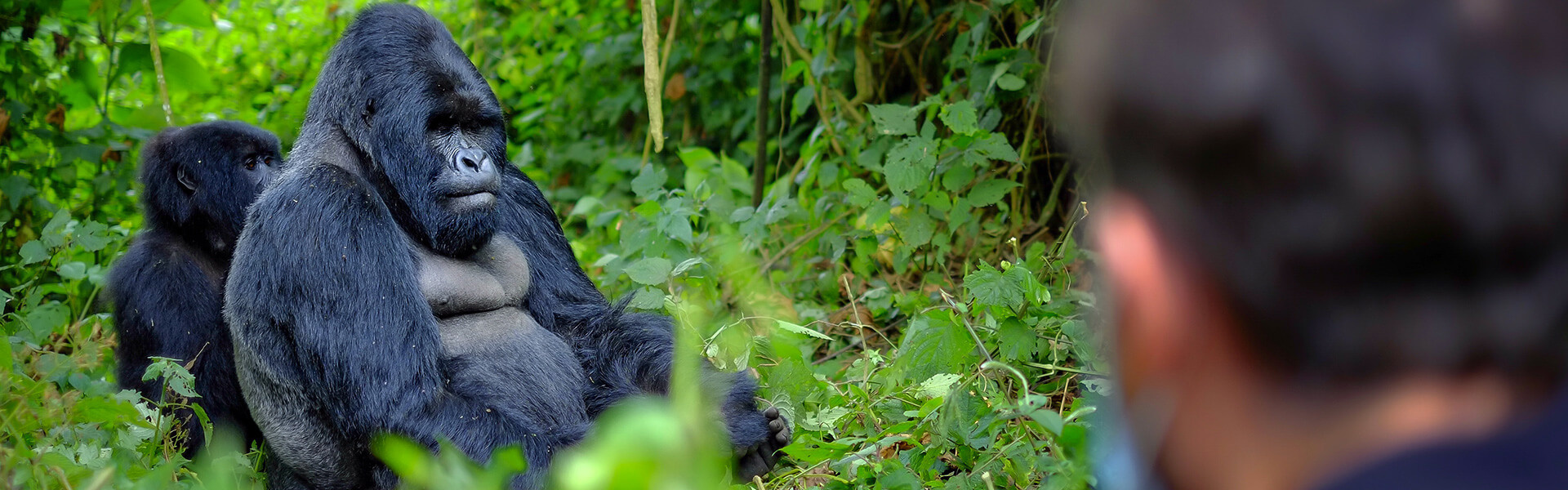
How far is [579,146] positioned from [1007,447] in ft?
15.9

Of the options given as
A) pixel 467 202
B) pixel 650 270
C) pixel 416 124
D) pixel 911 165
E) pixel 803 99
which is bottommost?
pixel 803 99

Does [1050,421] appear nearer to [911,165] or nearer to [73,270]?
[911,165]

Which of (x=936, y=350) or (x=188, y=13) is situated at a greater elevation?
(x=188, y=13)

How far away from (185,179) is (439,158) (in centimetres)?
159

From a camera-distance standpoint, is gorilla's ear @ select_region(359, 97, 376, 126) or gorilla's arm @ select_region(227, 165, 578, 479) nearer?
gorilla's arm @ select_region(227, 165, 578, 479)

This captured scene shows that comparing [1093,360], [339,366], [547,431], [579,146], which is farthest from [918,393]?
[579,146]

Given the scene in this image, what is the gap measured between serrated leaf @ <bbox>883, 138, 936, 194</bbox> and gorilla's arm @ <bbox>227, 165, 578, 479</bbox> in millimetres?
1442

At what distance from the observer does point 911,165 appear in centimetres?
359

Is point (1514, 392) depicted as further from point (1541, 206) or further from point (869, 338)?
point (869, 338)

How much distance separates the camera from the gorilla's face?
262 cm

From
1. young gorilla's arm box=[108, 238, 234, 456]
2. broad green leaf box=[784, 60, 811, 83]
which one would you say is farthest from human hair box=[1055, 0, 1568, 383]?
broad green leaf box=[784, 60, 811, 83]

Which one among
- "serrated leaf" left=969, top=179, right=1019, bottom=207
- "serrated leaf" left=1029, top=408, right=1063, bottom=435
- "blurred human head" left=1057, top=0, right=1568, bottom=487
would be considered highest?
"blurred human head" left=1057, top=0, right=1568, bottom=487

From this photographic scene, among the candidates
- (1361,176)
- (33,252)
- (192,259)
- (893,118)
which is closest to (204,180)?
(192,259)

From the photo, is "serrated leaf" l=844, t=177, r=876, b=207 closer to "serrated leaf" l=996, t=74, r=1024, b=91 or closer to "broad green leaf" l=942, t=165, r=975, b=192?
"broad green leaf" l=942, t=165, r=975, b=192
